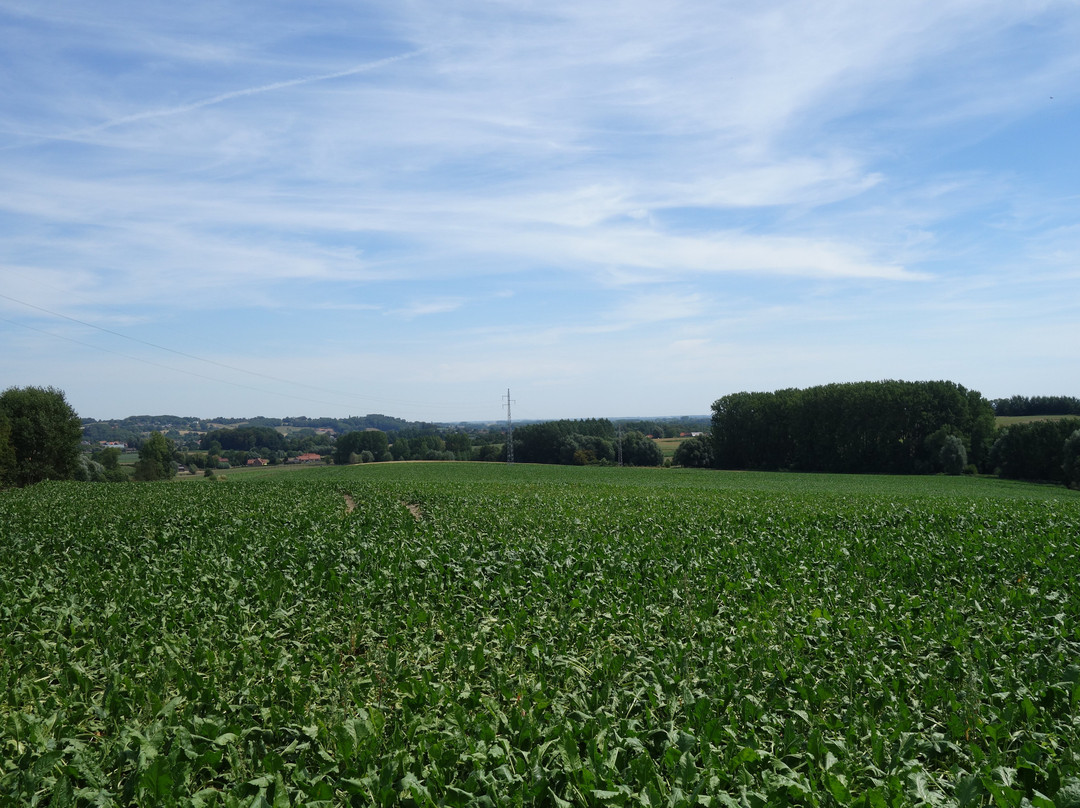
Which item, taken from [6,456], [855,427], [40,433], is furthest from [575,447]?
[6,456]

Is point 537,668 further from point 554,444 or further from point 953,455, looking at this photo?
point 554,444

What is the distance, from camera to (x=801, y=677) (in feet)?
20.7

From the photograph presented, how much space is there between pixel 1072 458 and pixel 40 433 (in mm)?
81665

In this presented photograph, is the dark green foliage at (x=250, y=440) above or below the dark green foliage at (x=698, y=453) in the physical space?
above

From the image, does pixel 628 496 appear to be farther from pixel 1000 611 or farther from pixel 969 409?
pixel 969 409

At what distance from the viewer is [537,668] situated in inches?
260

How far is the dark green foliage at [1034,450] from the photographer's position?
5412cm

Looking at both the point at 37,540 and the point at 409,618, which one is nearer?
the point at 409,618

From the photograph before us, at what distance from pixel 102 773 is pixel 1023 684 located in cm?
770

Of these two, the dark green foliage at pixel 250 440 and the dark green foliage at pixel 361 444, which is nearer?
the dark green foliage at pixel 361 444

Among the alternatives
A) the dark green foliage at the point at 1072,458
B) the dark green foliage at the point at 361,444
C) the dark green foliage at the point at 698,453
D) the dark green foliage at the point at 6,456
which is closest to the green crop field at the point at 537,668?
the dark green foliage at the point at 6,456

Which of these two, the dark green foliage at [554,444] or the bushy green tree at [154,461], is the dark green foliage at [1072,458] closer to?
the dark green foliage at [554,444]

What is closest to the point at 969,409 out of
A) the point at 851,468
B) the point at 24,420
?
the point at 851,468

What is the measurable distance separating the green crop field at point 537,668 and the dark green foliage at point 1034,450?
51.2 m
